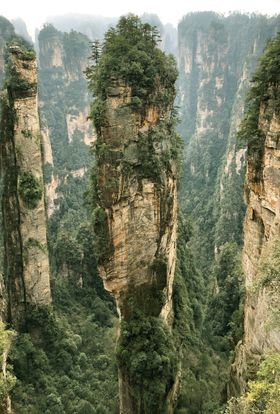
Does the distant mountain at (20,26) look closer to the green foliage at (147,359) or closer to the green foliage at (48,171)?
the green foliage at (48,171)

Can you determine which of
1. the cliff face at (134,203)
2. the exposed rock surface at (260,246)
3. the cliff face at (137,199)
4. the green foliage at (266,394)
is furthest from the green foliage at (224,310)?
the green foliage at (266,394)

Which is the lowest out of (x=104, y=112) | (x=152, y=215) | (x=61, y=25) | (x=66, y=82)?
(x=152, y=215)

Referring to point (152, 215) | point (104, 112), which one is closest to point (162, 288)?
point (152, 215)

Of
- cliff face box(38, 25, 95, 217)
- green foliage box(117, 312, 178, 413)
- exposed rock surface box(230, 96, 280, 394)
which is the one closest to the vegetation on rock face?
exposed rock surface box(230, 96, 280, 394)

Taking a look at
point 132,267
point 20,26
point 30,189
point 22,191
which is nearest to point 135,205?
point 132,267

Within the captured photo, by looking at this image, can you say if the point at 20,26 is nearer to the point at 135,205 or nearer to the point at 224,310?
the point at 224,310

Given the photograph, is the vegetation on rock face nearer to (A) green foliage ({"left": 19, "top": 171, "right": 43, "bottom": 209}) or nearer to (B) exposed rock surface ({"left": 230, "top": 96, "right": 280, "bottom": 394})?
(B) exposed rock surface ({"left": 230, "top": 96, "right": 280, "bottom": 394})

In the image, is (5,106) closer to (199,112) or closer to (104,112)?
(104,112)
